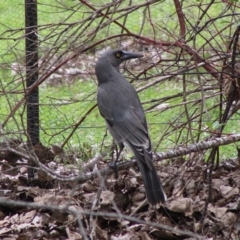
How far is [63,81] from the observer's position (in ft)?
33.9

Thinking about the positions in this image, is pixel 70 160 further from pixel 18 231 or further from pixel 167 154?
pixel 167 154

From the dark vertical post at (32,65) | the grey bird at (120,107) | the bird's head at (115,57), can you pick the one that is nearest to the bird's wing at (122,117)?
the grey bird at (120,107)

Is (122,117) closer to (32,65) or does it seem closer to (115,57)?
(115,57)

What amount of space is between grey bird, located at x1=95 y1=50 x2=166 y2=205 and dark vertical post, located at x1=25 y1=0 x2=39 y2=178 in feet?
1.93

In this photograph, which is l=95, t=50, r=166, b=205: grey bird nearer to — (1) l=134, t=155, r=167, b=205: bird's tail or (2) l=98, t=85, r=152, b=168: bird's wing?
(2) l=98, t=85, r=152, b=168: bird's wing

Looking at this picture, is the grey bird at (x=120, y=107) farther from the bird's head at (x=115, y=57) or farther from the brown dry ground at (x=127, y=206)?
the brown dry ground at (x=127, y=206)

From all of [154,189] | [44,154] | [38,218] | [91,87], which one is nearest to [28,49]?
[44,154]

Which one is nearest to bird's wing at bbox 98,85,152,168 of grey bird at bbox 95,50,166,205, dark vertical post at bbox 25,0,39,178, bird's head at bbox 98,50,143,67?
grey bird at bbox 95,50,166,205

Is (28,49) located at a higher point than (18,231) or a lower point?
higher

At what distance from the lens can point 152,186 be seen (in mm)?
4961

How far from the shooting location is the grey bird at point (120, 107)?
17.5 feet

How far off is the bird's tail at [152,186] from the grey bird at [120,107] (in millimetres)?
104

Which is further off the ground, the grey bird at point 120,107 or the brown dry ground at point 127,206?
the grey bird at point 120,107

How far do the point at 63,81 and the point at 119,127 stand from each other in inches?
187
